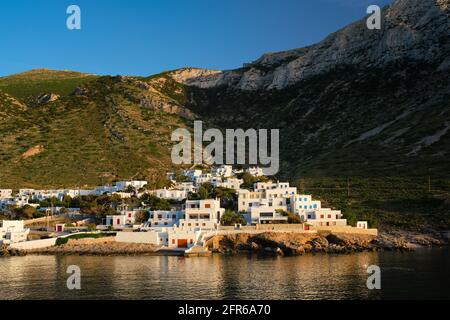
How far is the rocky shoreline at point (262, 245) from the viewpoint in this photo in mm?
69500

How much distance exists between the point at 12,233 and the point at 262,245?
33.5 meters

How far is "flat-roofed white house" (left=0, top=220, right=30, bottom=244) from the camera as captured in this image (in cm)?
7627

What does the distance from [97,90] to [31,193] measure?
3444 inches

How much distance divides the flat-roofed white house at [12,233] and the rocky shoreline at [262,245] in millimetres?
3375

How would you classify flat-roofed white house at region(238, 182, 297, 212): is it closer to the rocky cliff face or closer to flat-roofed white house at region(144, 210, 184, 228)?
flat-roofed white house at region(144, 210, 184, 228)

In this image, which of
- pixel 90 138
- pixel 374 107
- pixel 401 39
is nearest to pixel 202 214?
pixel 90 138

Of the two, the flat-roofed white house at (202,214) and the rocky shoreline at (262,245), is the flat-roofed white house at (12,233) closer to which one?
the rocky shoreline at (262,245)

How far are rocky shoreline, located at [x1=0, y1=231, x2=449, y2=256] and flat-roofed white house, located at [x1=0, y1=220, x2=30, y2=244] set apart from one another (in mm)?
3375

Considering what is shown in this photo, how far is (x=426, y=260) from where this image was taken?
5984 centimetres

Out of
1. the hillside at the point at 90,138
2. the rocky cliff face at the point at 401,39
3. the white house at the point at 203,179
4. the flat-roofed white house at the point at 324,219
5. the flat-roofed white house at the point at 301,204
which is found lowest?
the flat-roofed white house at the point at 324,219

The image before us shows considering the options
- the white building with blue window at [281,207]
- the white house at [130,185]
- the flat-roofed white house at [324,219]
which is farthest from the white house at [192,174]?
the flat-roofed white house at [324,219]

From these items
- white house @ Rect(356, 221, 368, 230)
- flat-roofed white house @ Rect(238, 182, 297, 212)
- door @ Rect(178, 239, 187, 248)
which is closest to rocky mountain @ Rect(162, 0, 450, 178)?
flat-roofed white house @ Rect(238, 182, 297, 212)
